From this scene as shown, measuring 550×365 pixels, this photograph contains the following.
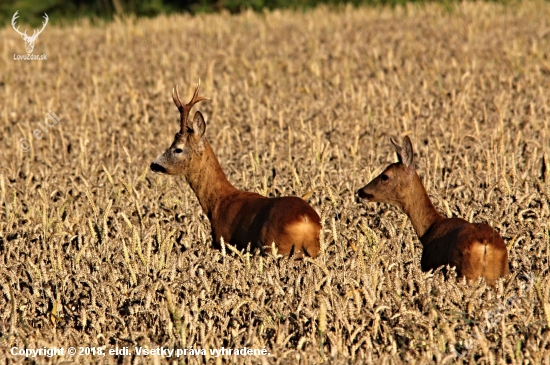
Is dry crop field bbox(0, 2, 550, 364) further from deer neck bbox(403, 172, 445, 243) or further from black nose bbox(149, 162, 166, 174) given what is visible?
black nose bbox(149, 162, 166, 174)

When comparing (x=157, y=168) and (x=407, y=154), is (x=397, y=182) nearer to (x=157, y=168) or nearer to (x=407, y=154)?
(x=407, y=154)

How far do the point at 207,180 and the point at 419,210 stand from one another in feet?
→ 6.31

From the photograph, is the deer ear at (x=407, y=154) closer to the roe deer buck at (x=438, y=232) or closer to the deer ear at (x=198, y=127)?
the roe deer buck at (x=438, y=232)

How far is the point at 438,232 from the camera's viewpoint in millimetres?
6238

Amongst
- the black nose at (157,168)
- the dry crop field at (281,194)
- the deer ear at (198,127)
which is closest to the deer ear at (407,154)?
the dry crop field at (281,194)

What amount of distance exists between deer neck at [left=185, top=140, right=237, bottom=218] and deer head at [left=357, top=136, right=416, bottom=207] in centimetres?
134

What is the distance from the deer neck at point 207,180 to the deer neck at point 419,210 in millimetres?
1607

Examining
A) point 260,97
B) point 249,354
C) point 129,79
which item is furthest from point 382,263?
point 129,79

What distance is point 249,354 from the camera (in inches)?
188

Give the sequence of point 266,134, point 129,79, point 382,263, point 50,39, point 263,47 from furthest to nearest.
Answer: point 50,39
point 263,47
point 129,79
point 266,134
point 382,263

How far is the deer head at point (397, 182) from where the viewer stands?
667cm

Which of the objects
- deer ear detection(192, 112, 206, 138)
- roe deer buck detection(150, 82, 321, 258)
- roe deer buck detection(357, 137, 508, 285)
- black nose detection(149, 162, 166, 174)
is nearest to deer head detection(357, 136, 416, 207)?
roe deer buck detection(357, 137, 508, 285)

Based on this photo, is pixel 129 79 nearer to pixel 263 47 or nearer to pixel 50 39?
pixel 263 47

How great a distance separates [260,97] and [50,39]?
877 centimetres
